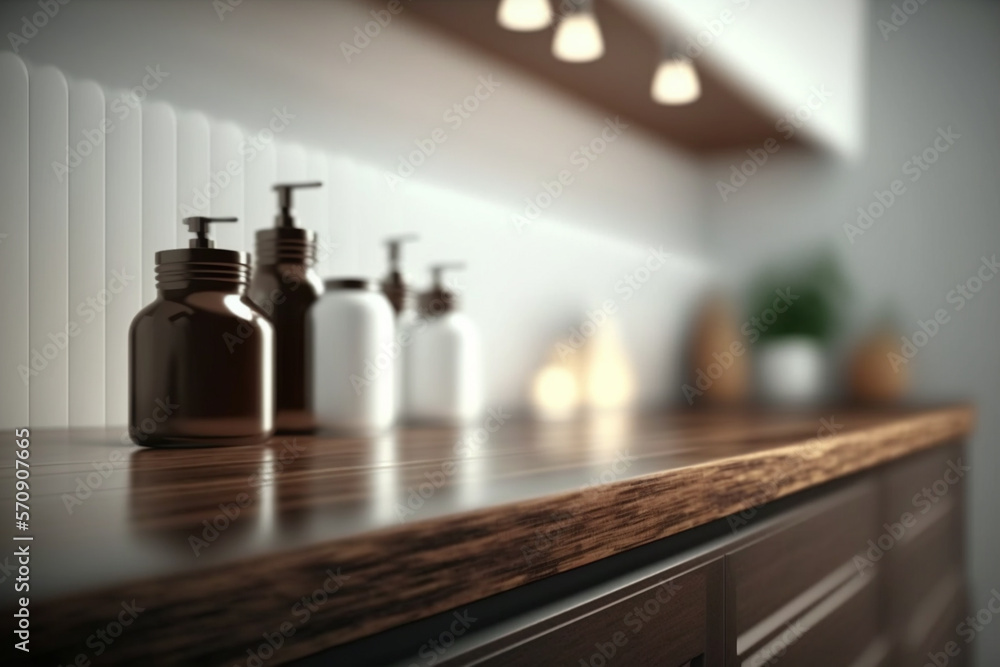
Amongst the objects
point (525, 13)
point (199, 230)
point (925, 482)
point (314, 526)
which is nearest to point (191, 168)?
point (199, 230)

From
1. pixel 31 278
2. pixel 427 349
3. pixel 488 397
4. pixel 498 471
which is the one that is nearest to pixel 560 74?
pixel 488 397

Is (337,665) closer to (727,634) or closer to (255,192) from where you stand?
(727,634)

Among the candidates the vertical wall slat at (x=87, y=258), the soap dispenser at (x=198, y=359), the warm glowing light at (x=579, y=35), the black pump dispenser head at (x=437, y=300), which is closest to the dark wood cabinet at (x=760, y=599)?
the soap dispenser at (x=198, y=359)

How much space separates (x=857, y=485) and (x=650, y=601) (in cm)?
61

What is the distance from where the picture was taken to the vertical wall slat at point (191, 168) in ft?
3.10

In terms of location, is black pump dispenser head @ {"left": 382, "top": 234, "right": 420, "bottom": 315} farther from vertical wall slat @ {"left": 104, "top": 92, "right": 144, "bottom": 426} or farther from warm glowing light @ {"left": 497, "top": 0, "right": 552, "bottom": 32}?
warm glowing light @ {"left": 497, "top": 0, "right": 552, "bottom": 32}

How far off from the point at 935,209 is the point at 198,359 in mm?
2052

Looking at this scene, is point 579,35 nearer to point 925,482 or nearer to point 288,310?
point 288,310

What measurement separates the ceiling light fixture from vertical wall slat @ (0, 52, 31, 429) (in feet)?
2.63

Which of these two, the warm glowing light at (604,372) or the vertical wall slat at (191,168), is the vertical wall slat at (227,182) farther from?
the warm glowing light at (604,372)

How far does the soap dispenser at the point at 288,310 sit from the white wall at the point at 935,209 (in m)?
1.76

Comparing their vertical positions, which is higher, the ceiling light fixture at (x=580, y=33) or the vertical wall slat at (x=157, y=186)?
the ceiling light fixture at (x=580, y=33)

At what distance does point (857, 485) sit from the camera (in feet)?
3.26

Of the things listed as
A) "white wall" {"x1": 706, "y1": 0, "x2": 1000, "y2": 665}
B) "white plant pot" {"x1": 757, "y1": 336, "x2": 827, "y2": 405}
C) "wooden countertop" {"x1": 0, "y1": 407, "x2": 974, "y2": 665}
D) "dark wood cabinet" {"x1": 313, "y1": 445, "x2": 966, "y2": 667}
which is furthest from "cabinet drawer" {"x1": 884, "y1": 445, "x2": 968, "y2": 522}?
"wooden countertop" {"x1": 0, "y1": 407, "x2": 974, "y2": 665}
